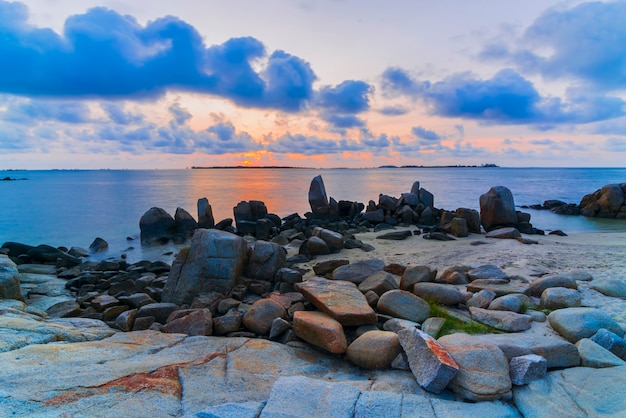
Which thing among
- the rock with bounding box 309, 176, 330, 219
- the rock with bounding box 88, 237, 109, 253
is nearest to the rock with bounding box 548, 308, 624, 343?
the rock with bounding box 309, 176, 330, 219

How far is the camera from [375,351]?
5.16m

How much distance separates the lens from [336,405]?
149 inches

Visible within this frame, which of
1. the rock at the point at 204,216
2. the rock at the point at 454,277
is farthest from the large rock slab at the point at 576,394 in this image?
the rock at the point at 204,216

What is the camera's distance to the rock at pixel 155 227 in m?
19.2

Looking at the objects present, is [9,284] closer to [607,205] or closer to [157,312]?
[157,312]

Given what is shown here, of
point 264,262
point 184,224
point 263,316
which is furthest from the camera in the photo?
point 184,224

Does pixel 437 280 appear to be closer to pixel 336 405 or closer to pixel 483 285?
pixel 483 285

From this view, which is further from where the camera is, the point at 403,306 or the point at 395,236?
the point at 395,236

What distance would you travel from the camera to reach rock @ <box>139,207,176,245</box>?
1920 cm

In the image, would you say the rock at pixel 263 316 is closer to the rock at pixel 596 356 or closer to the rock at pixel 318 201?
the rock at pixel 596 356

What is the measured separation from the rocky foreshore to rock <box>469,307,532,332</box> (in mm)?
25

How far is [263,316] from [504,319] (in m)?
3.92

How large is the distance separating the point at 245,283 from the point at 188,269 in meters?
1.37

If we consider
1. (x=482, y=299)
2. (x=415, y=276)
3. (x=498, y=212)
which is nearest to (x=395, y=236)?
(x=498, y=212)
